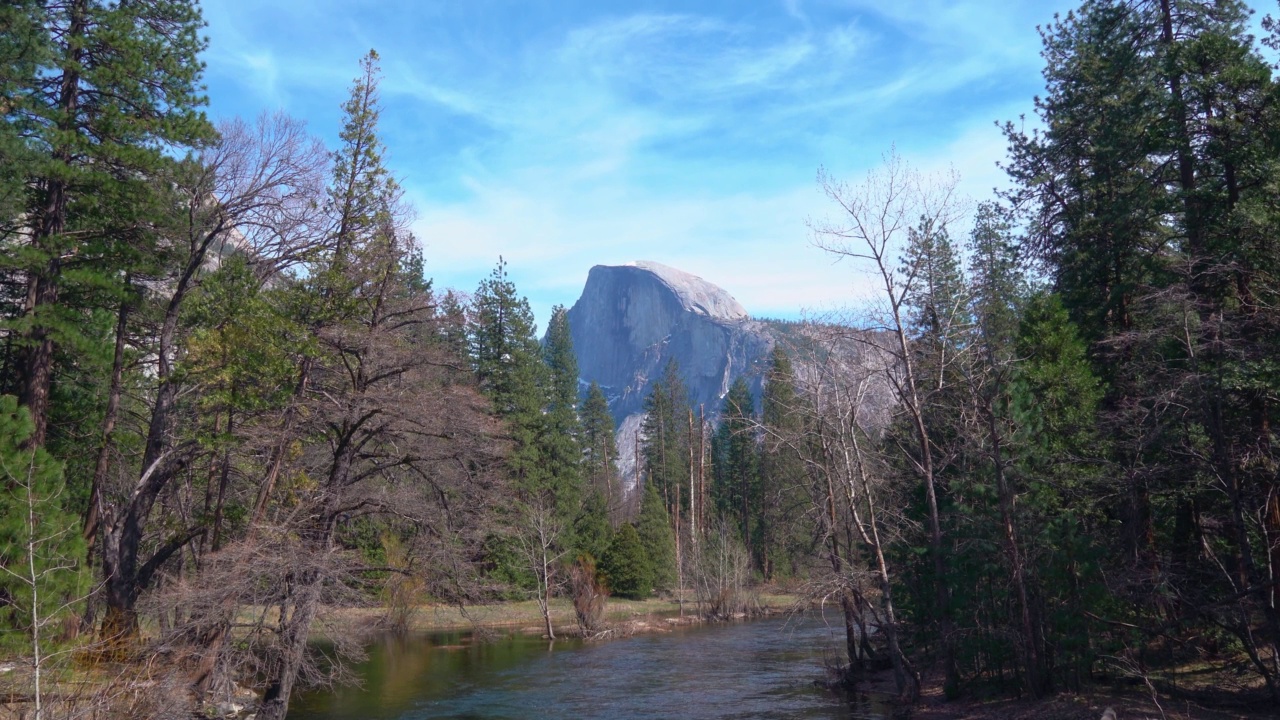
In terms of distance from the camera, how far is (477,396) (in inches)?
768

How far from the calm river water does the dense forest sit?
2.72 m

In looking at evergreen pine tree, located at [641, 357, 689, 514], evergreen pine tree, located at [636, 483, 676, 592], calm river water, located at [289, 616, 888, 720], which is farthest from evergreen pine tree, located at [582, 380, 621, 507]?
calm river water, located at [289, 616, 888, 720]

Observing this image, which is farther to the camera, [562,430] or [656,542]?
[562,430]

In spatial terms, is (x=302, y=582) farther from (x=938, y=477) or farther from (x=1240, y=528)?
(x=1240, y=528)

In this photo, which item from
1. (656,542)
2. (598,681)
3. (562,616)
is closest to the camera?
(598,681)

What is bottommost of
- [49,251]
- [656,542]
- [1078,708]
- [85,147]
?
[1078,708]

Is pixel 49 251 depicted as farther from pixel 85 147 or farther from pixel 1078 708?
pixel 1078 708

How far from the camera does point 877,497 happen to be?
2475 centimetres

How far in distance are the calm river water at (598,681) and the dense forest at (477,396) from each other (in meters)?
2.72

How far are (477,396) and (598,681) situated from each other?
9.99 m

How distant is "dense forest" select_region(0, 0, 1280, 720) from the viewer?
1417 centimetres

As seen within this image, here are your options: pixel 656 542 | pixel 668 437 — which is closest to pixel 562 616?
pixel 656 542

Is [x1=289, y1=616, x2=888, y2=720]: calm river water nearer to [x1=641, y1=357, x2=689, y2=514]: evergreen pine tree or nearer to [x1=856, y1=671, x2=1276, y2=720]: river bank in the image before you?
[x1=856, y1=671, x2=1276, y2=720]: river bank

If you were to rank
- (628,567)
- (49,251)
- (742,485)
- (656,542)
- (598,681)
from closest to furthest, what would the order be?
1. (49,251)
2. (598,681)
3. (628,567)
4. (656,542)
5. (742,485)
